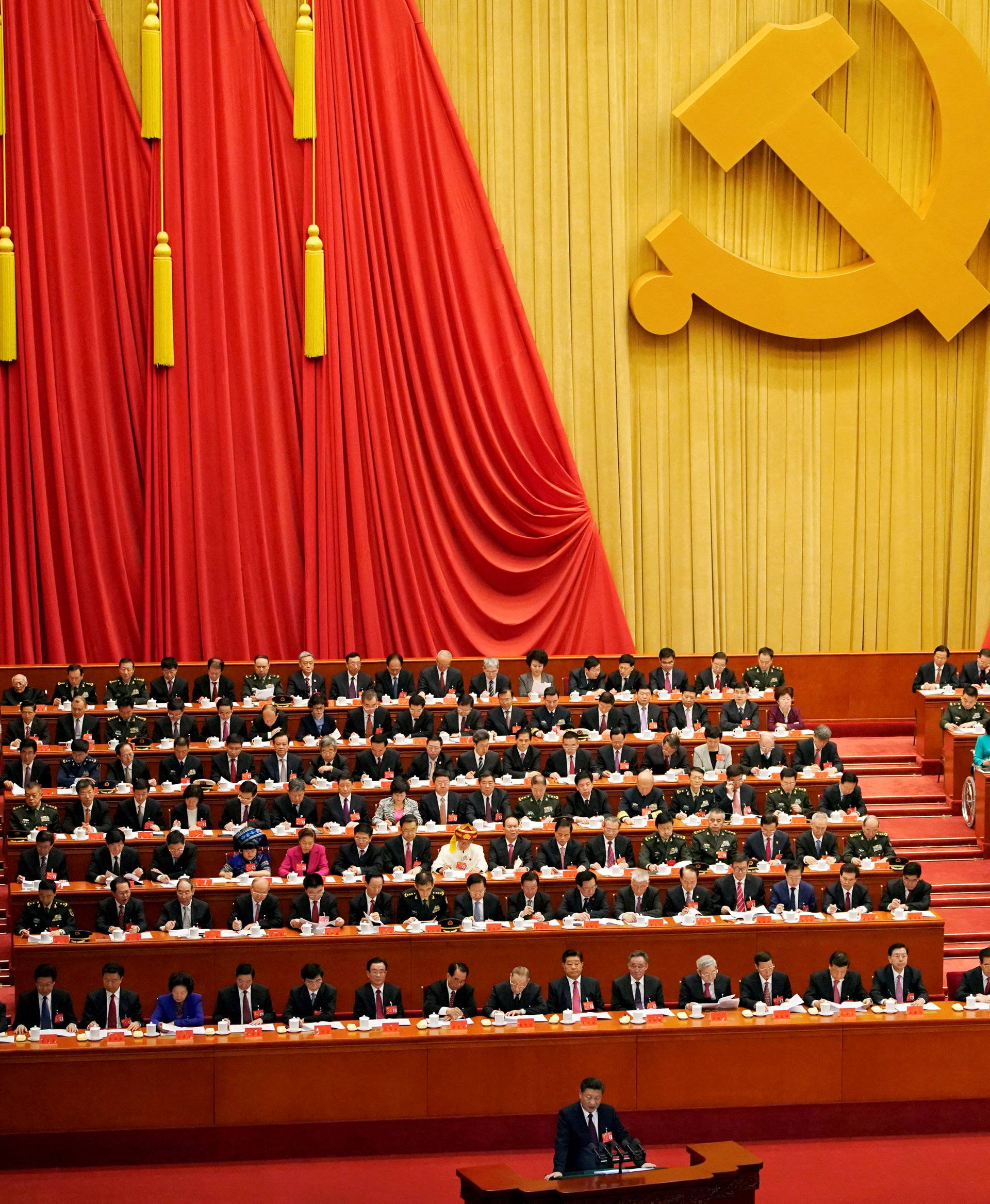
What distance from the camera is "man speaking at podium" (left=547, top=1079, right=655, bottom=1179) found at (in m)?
6.23

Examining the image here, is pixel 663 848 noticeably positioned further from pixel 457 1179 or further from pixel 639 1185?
pixel 639 1185

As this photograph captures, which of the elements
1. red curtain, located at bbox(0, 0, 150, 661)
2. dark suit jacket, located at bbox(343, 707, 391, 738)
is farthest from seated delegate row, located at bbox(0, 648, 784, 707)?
red curtain, located at bbox(0, 0, 150, 661)

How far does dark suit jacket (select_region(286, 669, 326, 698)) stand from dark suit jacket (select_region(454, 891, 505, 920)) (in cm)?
289

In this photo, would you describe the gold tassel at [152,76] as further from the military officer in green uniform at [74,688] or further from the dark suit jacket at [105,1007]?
the dark suit jacket at [105,1007]

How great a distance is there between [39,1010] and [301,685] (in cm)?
383

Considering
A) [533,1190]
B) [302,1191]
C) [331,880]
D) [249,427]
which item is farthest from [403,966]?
[249,427]

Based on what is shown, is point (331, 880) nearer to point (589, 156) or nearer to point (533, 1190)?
point (533, 1190)

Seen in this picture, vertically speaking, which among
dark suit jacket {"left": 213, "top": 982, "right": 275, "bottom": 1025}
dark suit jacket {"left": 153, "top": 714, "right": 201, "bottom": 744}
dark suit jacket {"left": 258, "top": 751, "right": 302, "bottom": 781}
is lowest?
dark suit jacket {"left": 213, "top": 982, "right": 275, "bottom": 1025}

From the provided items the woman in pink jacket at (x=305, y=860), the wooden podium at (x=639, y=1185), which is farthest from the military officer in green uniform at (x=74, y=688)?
the wooden podium at (x=639, y=1185)

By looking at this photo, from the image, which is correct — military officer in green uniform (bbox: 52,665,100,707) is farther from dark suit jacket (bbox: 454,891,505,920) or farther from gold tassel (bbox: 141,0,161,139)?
gold tassel (bbox: 141,0,161,139)

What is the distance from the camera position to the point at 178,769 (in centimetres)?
998

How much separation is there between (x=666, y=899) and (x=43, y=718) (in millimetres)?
4477

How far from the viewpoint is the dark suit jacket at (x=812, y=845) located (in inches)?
357

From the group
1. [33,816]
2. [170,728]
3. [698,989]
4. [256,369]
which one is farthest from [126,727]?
[698,989]
